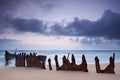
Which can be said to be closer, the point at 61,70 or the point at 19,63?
the point at 61,70

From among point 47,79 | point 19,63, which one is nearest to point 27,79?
point 47,79

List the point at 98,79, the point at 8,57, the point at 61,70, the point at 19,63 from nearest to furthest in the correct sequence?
the point at 98,79
the point at 61,70
the point at 19,63
the point at 8,57

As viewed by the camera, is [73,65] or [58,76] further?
[73,65]

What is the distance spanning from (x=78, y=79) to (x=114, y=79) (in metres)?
1.39

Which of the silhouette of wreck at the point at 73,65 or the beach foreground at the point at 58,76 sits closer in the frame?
the beach foreground at the point at 58,76

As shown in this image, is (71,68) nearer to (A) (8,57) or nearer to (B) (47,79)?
(B) (47,79)

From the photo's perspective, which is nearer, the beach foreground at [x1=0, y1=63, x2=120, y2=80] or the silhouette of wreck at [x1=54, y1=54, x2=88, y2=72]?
the beach foreground at [x1=0, y1=63, x2=120, y2=80]

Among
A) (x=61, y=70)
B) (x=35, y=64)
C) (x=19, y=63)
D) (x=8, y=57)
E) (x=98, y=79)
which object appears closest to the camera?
(x=98, y=79)

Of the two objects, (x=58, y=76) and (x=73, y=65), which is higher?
(x=73, y=65)

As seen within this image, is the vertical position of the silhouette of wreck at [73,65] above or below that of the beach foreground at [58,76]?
above

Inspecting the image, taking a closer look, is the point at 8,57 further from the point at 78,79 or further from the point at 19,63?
the point at 78,79

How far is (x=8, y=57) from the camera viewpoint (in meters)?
25.8

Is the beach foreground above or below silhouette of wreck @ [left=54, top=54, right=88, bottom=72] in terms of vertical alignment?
below

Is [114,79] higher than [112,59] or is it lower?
lower
